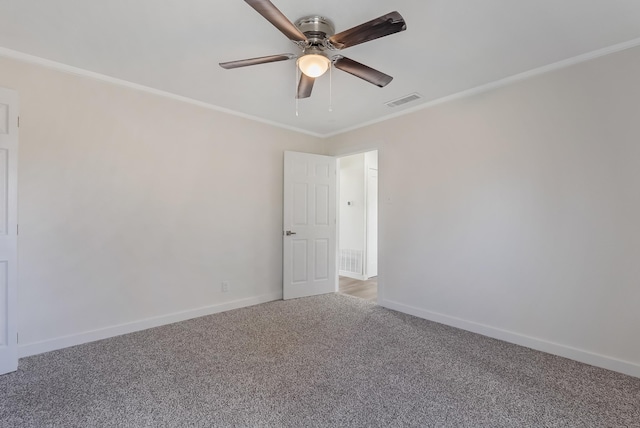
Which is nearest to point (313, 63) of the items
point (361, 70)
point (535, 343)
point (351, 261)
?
point (361, 70)

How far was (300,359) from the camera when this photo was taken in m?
2.45

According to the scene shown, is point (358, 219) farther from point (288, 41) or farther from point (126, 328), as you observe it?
point (126, 328)

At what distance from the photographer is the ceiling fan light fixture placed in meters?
1.95

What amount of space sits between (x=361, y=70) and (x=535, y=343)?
2.82 m

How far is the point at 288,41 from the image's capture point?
226 centimetres

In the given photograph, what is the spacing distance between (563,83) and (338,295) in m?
3.54

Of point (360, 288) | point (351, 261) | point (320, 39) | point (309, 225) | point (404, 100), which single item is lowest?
Result: point (360, 288)

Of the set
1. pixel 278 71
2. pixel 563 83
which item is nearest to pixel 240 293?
pixel 278 71

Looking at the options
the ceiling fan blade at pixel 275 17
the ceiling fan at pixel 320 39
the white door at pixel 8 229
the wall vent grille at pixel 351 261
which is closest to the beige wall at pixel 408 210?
the white door at pixel 8 229

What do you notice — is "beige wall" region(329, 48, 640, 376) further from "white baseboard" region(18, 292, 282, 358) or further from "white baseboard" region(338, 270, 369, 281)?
"white baseboard" region(18, 292, 282, 358)

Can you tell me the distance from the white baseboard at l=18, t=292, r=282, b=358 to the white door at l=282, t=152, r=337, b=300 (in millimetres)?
616

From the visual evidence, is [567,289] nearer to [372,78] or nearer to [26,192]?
[372,78]

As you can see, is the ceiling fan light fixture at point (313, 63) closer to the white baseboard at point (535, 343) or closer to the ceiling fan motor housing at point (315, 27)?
the ceiling fan motor housing at point (315, 27)

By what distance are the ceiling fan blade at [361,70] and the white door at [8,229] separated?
8.37 ft
